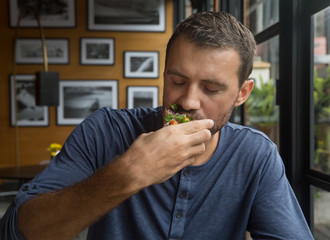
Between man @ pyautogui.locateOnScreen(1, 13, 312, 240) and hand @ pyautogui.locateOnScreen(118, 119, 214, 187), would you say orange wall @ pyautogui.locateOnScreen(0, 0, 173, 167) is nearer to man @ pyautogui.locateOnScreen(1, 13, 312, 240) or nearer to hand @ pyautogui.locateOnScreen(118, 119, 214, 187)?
man @ pyautogui.locateOnScreen(1, 13, 312, 240)

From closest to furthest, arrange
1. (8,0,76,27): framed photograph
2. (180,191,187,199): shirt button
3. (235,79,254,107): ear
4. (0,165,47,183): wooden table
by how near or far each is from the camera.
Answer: (180,191,187,199): shirt button → (235,79,254,107): ear → (0,165,47,183): wooden table → (8,0,76,27): framed photograph

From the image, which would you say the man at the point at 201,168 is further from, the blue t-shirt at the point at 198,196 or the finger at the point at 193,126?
the finger at the point at 193,126

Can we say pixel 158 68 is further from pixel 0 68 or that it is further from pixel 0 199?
pixel 0 199

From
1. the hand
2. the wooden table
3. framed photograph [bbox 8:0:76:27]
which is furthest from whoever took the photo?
framed photograph [bbox 8:0:76:27]

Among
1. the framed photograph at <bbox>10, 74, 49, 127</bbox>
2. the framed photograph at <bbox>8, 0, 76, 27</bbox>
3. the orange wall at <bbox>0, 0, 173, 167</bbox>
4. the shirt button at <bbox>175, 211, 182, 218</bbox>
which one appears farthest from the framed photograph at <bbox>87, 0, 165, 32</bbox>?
the shirt button at <bbox>175, 211, 182, 218</bbox>

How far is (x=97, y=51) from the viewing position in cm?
527

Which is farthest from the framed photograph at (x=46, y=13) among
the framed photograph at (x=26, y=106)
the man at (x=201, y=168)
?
the man at (x=201, y=168)

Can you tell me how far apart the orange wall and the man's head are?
168 inches

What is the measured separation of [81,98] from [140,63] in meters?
1.00

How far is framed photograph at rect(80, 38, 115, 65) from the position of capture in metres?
5.25

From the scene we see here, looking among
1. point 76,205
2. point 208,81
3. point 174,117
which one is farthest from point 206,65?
point 76,205

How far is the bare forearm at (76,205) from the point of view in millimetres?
777

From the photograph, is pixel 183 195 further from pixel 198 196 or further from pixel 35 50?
pixel 35 50

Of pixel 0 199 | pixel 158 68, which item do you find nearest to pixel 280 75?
pixel 0 199
